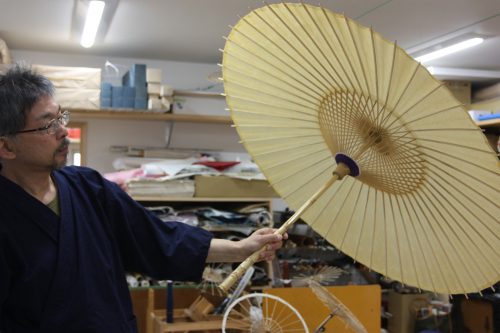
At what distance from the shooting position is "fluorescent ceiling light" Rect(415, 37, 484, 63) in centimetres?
349

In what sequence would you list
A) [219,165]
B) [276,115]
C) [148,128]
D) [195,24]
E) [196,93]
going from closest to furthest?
[276,115], [195,24], [219,165], [196,93], [148,128]

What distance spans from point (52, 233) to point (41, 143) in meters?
0.22

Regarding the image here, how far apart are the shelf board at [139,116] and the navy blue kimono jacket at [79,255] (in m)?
2.16

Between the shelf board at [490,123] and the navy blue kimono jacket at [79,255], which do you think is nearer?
the navy blue kimono jacket at [79,255]

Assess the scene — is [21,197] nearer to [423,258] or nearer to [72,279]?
[72,279]

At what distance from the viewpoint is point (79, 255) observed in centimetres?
136

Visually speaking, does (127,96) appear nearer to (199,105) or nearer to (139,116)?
(139,116)

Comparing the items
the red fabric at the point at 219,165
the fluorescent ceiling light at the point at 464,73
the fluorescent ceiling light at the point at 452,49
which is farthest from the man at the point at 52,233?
the fluorescent ceiling light at the point at 464,73

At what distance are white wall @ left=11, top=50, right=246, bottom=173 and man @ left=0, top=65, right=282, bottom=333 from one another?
99.3 inches

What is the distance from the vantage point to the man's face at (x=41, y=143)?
53.1 inches

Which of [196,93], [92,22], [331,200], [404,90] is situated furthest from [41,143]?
[196,93]

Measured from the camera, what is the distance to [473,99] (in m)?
4.54

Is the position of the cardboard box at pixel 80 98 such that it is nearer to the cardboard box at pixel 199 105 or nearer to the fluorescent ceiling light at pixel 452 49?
the cardboard box at pixel 199 105

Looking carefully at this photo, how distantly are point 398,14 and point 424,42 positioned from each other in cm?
68
